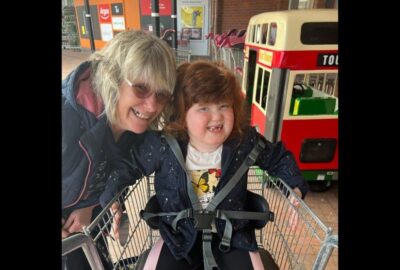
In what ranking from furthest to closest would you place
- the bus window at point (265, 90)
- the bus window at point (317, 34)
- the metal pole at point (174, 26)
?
1. the bus window at point (265, 90)
2. the bus window at point (317, 34)
3. the metal pole at point (174, 26)

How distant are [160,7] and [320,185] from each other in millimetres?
1421

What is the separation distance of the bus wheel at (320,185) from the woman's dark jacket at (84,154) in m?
1.32

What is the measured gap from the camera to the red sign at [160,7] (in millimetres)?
593

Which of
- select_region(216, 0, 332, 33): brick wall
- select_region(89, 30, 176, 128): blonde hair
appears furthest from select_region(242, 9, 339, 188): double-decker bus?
select_region(89, 30, 176, 128): blonde hair

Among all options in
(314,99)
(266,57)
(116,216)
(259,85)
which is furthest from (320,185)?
(116,216)

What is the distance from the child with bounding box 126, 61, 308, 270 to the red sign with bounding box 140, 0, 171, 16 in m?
0.13

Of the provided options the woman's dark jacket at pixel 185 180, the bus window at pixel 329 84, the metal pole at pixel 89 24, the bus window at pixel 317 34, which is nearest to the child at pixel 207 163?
the woman's dark jacket at pixel 185 180

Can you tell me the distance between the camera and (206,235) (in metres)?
0.73

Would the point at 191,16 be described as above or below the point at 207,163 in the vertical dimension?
above

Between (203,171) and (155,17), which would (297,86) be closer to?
(203,171)

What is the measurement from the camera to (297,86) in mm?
1571

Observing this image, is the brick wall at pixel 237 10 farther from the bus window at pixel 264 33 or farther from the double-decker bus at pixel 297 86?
the bus window at pixel 264 33
